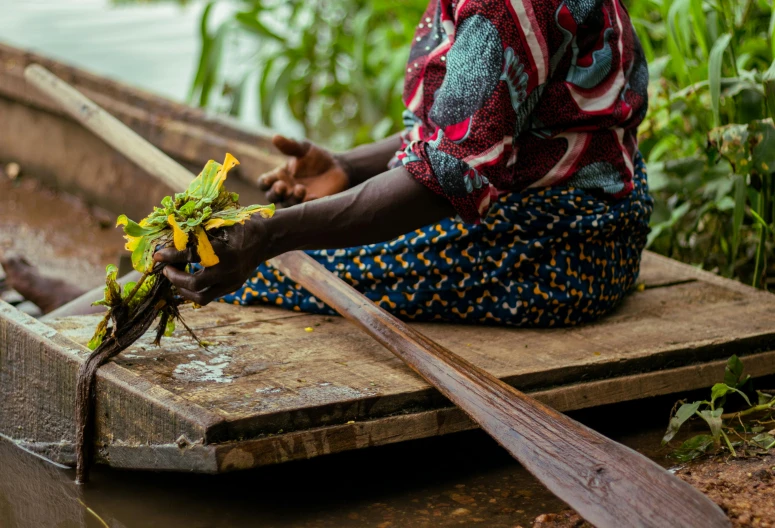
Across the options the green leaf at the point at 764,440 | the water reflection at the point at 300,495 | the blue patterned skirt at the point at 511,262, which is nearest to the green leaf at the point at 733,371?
the green leaf at the point at 764,440

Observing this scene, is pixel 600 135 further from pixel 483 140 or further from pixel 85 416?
pixel 85 416

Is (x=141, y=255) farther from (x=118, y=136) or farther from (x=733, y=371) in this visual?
(x=733, y=371)

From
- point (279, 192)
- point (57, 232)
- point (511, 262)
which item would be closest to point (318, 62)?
point (57, 232)

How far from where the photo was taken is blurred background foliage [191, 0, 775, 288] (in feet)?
7.06

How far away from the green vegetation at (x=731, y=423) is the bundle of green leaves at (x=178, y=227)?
0.87 meters

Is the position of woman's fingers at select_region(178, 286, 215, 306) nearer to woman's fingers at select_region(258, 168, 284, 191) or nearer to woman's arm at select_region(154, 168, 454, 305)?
woman's arm at select_region(154, 168, 454, 305)

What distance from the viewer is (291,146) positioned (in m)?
2.19

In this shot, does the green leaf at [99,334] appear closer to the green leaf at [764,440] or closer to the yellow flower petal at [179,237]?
the yellow flower petal at [179,237]

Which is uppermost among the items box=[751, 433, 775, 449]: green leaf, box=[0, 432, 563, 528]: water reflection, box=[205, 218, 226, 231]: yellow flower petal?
box=[205, 218, 226, 231]: yellow flower petal

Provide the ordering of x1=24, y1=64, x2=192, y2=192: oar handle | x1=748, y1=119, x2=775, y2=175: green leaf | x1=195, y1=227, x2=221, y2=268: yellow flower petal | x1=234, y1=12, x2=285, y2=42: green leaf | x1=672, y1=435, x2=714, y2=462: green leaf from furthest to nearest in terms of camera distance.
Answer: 1. x1=234, y1=12, x2=285, y2=42: green leaf
2. x1=24, y1=64, x2=192, y2=192: oar handle
3. x1=748, y1=119, x2=775, y2=175: green leaf
4. x1=672, y1=435, x2=714, y2=462: green leaf
5. x1=195, y1=227, x2=221, y2=268: yellow flower petal

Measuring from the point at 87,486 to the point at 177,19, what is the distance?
26.6 ft

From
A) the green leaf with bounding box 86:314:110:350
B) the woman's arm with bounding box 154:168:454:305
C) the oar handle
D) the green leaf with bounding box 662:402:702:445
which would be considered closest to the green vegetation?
the green leaf with bounding box 662:402:702:445

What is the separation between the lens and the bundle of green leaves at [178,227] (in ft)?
4.93

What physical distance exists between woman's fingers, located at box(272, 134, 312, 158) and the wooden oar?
367 mm
